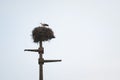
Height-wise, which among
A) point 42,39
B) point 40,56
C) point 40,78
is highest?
point 42,39

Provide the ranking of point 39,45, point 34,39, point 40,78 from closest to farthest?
point 40,78, point 39,45, point 34,39

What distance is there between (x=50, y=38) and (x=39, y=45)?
79 cm

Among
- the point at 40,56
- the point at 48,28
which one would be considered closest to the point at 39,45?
the point at 40,56

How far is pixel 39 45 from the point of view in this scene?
10.8m

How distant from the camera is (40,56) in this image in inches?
413

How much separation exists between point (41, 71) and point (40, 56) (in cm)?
59

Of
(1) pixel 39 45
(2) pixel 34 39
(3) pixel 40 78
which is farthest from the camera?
(2) pixel 34 39

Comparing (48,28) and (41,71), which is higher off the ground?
(48,28)

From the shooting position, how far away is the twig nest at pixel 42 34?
1130 centimetres

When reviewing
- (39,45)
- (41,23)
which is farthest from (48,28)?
(39,45)

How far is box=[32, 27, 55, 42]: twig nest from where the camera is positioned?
37.1 feet

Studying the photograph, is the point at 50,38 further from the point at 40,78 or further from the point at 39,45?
the point at 40,78

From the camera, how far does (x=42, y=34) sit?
11.3 meters

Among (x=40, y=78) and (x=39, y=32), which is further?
(x=39, y=32)
